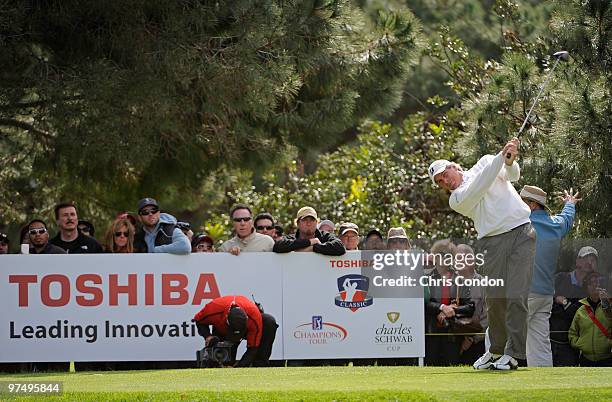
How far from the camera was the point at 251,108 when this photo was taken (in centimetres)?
1460

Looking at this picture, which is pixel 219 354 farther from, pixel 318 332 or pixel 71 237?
pixel 71 237

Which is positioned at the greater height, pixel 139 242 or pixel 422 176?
pixel 422 176

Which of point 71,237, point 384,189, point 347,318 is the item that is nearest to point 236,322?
point 347,318

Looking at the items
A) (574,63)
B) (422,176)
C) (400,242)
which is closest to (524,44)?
(422,176)

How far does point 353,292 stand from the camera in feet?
43.8

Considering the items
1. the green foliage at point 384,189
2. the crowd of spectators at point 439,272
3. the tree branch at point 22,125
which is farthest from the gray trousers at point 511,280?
the green foliage at point 384,189

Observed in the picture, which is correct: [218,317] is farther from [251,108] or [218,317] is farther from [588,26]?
[588,26]

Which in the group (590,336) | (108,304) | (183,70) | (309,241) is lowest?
(590,336)

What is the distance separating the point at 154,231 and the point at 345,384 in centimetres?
451

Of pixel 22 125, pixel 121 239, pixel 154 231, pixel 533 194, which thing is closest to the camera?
pixel 533 194

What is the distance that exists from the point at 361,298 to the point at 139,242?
254 centimetres

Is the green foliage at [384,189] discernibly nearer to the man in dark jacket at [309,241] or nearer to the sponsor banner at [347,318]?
the man in dark jacket at [309,241]

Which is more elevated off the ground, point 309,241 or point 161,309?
point 309,241

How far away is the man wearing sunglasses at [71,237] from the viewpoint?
1358 cm
